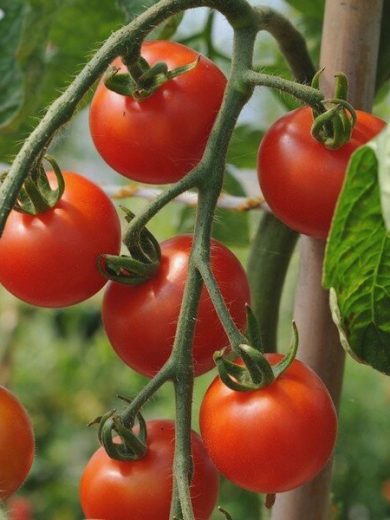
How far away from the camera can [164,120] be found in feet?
2.31

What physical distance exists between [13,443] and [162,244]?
0.57 feet

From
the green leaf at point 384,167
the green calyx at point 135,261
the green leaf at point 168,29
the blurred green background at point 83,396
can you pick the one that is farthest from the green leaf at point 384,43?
the blurred green background at point 83,396

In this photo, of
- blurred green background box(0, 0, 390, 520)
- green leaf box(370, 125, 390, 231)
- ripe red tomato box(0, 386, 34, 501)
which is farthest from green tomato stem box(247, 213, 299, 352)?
blurred green background box(0, 0, 390, 520)

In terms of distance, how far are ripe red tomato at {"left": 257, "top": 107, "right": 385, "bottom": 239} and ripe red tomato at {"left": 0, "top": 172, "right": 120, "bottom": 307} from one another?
0.12 m

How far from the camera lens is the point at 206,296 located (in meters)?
0.71

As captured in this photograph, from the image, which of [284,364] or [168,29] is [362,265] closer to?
[284,364]

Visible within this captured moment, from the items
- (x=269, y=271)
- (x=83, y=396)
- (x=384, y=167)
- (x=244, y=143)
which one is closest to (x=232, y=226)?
(x=244, y=143)

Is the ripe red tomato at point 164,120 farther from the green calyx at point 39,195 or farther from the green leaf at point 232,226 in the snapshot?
the green leaf at point 232,226

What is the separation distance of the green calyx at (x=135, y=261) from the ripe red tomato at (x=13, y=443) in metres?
0.11

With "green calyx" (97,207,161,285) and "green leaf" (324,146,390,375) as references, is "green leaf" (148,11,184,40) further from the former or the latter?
"green leaf" (324,146,390,375)

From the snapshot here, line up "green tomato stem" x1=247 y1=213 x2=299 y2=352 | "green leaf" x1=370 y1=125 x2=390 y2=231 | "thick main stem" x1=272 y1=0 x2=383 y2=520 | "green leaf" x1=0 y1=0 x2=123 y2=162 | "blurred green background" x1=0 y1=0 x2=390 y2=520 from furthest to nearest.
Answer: "blurred green background" x1=0 y1=0 x2=390 y2=520
"green leaf" x1=0 y1=0 x2=123 y2=162
"green tomato stem" x1=247 y1=213 x2=299 y2=352
"thick main stem" x1=272 y1=0 x2=383 y2=520
"green leaf" x1=370 y1=125 x2=390 y2=231

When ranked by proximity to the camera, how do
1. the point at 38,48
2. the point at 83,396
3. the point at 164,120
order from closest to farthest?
the point at 164,120 → the point at 38,48 → the point at 83,396

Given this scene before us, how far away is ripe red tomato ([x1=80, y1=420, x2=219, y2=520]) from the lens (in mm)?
689

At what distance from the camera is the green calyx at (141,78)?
2.26 feet
